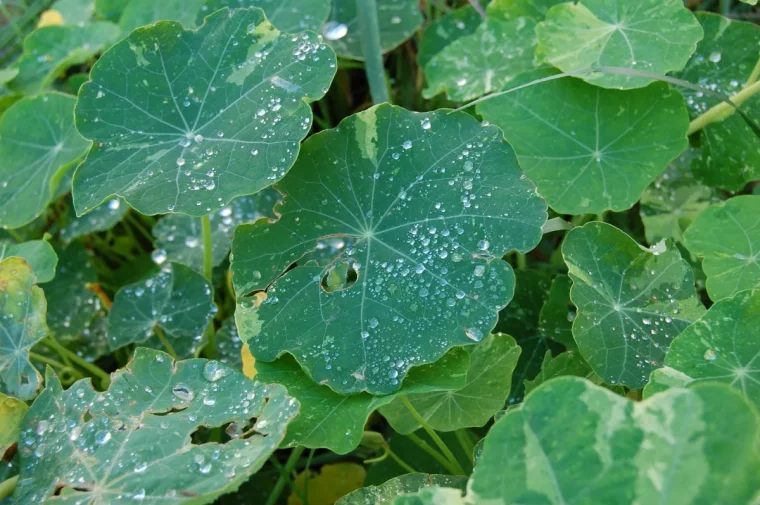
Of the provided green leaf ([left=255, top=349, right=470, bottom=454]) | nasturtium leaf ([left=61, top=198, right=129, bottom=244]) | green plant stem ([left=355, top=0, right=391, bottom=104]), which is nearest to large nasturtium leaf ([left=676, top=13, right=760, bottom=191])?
green plant stem ([left=355, top=0, right=391, bottom=104])

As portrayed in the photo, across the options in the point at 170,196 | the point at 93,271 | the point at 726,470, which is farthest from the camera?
the point at 93,271

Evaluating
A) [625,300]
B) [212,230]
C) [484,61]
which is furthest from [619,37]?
[212,230]

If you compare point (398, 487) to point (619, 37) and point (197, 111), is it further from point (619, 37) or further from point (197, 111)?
point (619, 37)

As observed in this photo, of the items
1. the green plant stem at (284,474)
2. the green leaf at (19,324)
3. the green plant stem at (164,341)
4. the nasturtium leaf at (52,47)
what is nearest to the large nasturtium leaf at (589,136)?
the green plant stem at (284,474)

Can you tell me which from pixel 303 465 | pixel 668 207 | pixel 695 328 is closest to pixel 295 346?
pixel 303 465

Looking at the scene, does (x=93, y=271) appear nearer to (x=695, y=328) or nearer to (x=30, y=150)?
(x=30, y=150)

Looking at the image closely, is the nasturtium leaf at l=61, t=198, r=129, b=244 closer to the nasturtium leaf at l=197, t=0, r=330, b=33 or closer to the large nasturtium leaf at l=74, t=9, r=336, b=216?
the large nasturtium leaf at l=74, t=9, r=336, b=216

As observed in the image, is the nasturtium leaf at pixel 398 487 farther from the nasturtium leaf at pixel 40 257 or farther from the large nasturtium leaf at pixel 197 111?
the nasturtium leaf at pixel 40 257
